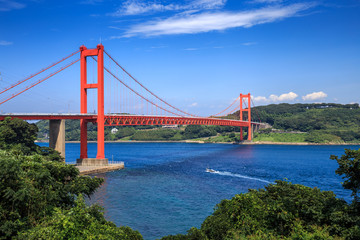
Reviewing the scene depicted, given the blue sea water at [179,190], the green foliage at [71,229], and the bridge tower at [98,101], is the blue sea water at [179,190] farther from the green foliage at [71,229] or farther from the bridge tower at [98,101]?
the green foliage at [71,229]

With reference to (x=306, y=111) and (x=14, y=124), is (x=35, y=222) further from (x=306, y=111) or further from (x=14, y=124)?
(x=306, y=111)

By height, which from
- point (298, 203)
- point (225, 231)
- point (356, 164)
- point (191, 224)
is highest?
point (356, 164)

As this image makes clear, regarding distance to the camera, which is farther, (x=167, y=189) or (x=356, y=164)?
(x=167, y=189)

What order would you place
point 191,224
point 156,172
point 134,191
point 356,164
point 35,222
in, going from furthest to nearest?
point 156,172
point 134,191
point 191,224
point 356,164
point 35,222

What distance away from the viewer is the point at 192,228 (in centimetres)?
1359

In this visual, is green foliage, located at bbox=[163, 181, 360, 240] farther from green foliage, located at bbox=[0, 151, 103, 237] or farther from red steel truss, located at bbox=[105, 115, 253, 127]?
red steel truss, located at bbox=[105, 115, 253, 127]

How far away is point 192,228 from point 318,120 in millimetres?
113247

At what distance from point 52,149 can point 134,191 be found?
13199mm

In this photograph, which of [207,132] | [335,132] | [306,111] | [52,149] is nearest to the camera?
[52,149]

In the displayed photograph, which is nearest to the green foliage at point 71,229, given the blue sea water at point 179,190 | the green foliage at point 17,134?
the blue sea water at point 179,190

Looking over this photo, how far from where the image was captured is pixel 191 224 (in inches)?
829

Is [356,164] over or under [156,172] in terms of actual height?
over

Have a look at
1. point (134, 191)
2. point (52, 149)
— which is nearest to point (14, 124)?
point (52, 149)

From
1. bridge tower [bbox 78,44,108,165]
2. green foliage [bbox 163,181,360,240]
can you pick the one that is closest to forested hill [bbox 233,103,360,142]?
bridge tower [bbox 78,44,108,165]
